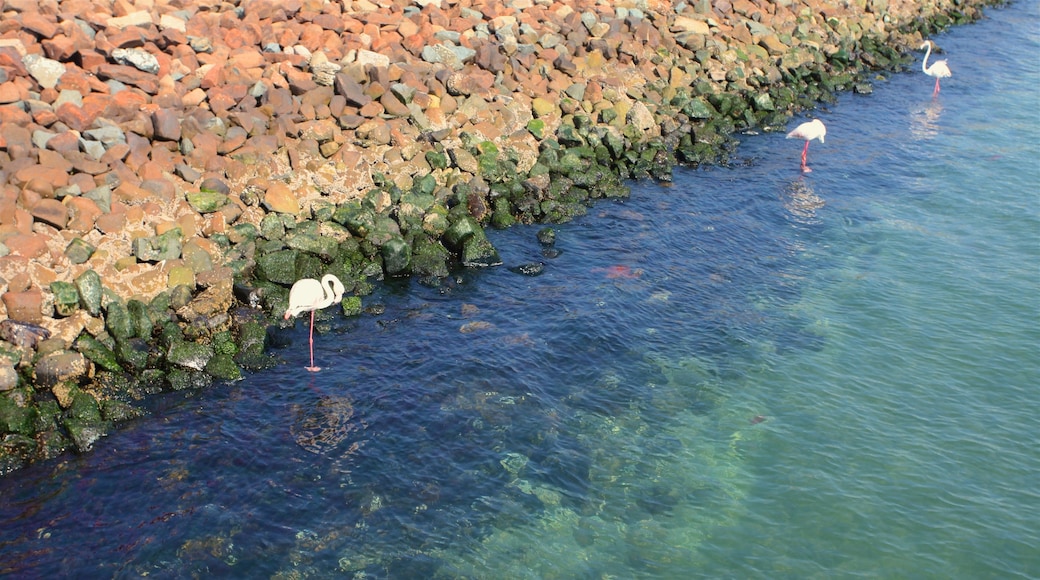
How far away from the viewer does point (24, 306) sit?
1507 cm

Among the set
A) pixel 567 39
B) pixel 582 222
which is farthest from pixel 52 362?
pixel 567 39

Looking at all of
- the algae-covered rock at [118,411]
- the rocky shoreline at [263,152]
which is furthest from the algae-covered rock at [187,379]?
the algae-covered rock at [118,411]

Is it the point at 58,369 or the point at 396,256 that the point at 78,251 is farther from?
the point at 396,256

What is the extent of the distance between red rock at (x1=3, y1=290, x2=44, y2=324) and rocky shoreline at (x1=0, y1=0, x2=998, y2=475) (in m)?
0.04

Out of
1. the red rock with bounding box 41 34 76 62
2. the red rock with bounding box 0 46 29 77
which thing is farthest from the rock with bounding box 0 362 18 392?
the red rock with bounding box 41 34 76 62

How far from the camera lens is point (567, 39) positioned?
26844 millimetres

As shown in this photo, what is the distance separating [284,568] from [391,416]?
11.9 ft

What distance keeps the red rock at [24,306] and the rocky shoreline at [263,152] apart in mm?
39

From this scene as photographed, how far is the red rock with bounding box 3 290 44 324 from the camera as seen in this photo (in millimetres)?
15039

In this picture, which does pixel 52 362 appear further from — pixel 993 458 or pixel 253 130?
pixel 993 458

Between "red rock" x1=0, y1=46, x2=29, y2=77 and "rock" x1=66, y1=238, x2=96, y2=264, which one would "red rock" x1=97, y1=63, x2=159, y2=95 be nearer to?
"red rock" x1=0, y1=46, x2=29, y2=77

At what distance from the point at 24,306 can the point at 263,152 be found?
6.18 metres

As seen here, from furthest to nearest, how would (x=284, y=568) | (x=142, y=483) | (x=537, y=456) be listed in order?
(x=537, y=456)
(x=142, y=483)
(x=284, y=568)

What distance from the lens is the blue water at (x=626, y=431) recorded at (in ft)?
41.0
